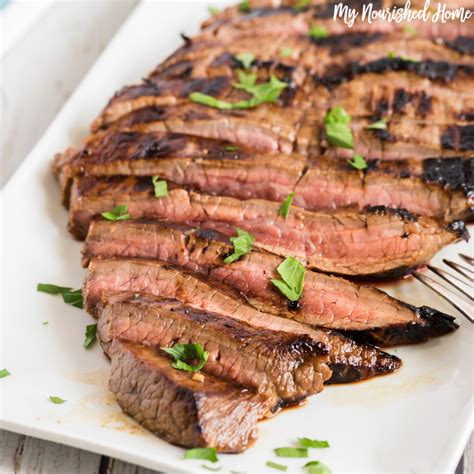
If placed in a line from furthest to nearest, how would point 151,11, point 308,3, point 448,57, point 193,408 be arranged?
point 151,11, point 308,3, point 448,57, point 193,408

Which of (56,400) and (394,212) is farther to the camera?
(394,212)

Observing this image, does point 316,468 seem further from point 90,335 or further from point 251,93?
point 251,93

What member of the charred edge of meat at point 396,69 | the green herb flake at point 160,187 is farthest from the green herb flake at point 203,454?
the charred edge of meat at point 396,69

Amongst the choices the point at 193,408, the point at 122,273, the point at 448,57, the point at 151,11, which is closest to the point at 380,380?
the point at 193,408

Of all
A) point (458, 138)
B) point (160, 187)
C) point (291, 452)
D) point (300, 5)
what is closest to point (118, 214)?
point (160, 187)

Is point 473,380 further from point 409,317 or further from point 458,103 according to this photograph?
point 458,103

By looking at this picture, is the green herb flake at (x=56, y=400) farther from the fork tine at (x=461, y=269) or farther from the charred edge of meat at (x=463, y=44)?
the charred edge of meat at (x=463, y=44)

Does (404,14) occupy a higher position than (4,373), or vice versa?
(404,14)
